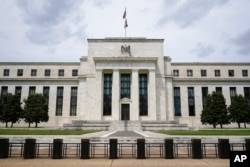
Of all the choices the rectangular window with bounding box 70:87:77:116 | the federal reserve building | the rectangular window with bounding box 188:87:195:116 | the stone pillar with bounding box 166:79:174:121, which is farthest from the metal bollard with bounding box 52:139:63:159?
the rectangular window with bounding box 188:87:195:116

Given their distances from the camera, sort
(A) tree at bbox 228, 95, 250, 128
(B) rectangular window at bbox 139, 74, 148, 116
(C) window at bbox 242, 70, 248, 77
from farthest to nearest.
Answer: (C) window at bbox 242, 70, 248, 77 < (B) rectangular window at bbox 139, 74, 148, 116 < (A) tree at bbox 228, 95, 250, 128

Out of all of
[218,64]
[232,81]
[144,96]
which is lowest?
[144,96]

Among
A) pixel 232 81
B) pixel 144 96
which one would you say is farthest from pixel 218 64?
pixel 144 96

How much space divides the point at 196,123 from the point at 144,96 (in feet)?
49.3

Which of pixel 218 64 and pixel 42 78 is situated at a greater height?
pixel 218 64

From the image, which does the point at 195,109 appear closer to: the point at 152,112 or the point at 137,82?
the point at 152,112

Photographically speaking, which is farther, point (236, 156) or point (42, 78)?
point (42, 78)

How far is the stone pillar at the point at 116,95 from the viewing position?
49906mm

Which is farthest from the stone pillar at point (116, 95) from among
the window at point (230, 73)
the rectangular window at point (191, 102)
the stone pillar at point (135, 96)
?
the window at point (230, 73)

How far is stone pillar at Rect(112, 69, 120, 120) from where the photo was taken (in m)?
49.9

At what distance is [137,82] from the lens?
169ft

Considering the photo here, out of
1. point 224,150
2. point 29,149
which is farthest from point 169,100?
point 29,149

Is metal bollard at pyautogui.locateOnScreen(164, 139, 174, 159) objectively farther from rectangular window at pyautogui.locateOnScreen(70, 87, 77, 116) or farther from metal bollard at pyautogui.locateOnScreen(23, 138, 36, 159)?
rectangular window at pyautogui.locateOnScreen(70, 87, 77, 116)

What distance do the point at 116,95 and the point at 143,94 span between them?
6.27 meters
